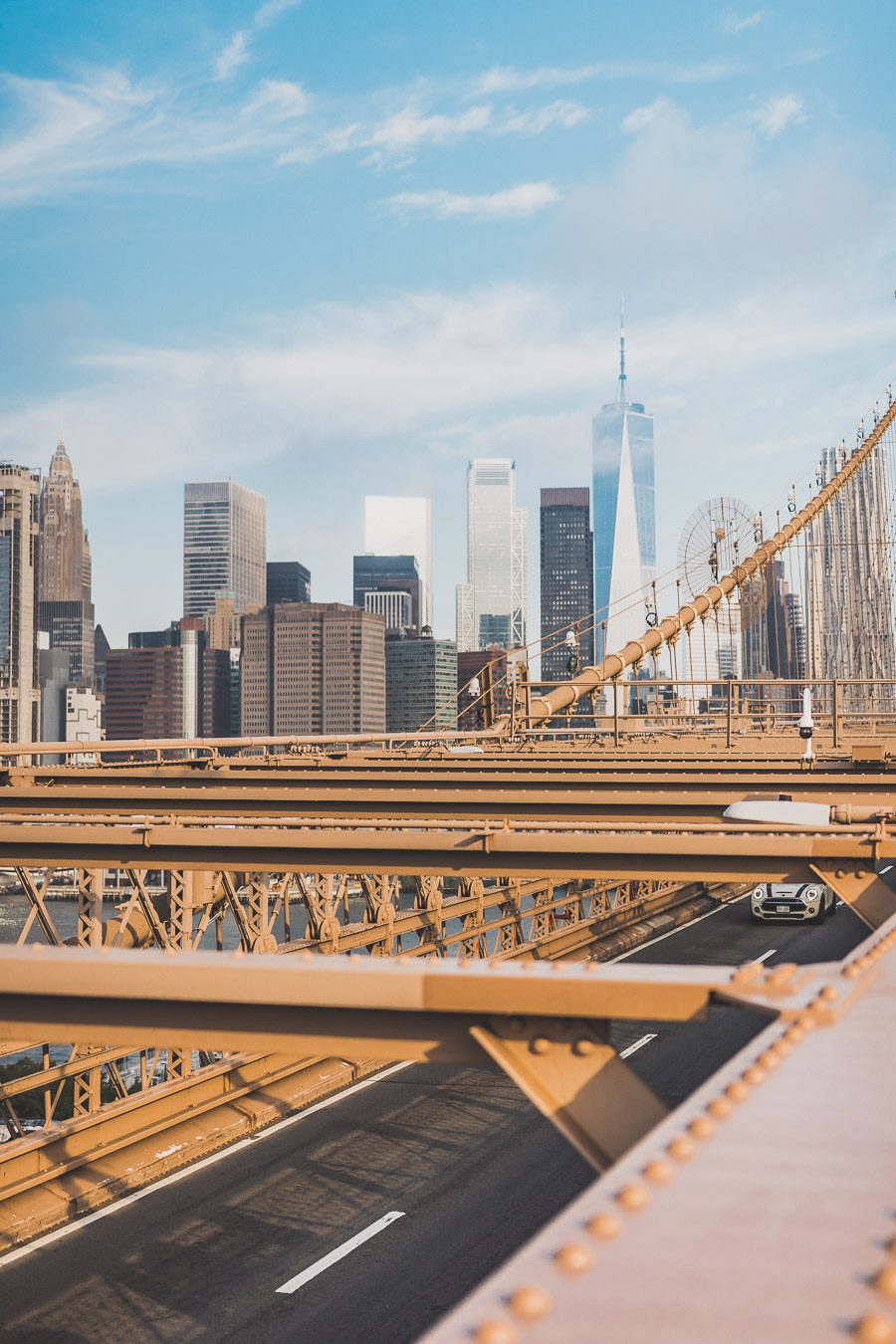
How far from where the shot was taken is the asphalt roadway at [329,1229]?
12391 millimetres

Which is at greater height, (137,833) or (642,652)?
(642,652)

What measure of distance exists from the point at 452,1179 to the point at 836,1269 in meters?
15.8

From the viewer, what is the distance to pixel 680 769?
18.4m

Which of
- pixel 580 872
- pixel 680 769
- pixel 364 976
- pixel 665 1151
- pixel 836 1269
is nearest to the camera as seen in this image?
pixel 836 1269

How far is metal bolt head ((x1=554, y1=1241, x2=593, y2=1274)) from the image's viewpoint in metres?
2.05

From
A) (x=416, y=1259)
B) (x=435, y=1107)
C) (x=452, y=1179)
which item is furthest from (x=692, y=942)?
(x=416, y=1259)

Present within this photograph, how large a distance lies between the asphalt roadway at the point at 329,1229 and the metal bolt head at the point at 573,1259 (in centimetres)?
1090

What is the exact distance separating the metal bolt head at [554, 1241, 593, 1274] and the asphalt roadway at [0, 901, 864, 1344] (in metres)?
10.9

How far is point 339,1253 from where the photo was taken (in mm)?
14062

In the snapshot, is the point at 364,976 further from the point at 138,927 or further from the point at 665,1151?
the point at 138,927

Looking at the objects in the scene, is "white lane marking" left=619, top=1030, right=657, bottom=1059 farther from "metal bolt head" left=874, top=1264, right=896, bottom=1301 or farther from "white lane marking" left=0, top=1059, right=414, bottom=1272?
"metal bolt head" left=874, top=1264, right=896, bottom=1301

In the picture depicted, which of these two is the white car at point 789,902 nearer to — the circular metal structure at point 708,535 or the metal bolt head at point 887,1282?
the circular metal structure at point 708,535

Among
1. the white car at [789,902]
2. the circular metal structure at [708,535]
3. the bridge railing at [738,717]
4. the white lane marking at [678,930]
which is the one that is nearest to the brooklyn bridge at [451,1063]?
the white lane marking at [678,930]

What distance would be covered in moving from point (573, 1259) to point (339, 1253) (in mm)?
13243
